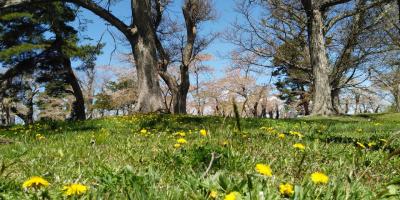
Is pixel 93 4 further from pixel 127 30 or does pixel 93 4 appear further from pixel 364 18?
pixel 364 18

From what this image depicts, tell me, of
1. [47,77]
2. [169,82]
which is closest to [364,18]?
[169,82]

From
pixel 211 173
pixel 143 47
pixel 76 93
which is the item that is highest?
pixel 143 47

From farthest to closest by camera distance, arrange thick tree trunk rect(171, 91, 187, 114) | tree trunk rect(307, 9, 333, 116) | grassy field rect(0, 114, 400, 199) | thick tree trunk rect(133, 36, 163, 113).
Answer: thick tree trunk rect(171, 91, 187, 114)
tree trunk rect(307, 9, 333, 116)
thick tree trunk rect(133, 36, 163, 113)
grassy field rect(0, 114, 400, 199)

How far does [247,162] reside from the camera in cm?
324

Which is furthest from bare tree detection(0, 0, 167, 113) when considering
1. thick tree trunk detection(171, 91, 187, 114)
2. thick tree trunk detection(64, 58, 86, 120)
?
thick tree trunk detection(64, 58, 86, 120)

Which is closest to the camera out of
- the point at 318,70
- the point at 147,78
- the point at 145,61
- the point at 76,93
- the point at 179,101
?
the point at 147,78

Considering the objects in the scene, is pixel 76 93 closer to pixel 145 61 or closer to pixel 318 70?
pixel 145 61

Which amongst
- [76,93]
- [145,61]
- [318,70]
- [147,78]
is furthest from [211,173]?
[76,93]

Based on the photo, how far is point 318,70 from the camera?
20125 mm

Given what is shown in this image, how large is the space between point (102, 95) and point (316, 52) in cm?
5275

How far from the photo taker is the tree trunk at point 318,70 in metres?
19.6

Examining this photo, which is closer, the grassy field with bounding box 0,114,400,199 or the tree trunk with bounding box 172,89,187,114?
the grassy field with bounding box 0,114,400,199

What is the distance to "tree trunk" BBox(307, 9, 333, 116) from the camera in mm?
19594

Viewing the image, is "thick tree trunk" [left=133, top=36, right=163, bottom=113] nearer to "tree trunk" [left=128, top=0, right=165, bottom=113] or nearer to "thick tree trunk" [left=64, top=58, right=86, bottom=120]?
"tree trunk" [left=128, top=0, right=165, bottom=113]
